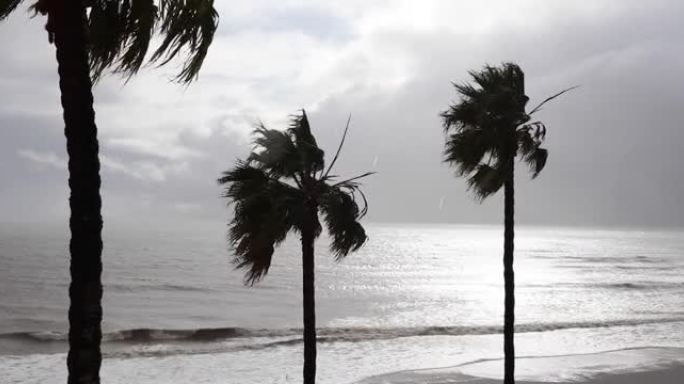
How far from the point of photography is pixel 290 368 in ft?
95.2

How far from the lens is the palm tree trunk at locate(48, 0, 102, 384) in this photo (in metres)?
6.77

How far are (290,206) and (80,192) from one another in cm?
616

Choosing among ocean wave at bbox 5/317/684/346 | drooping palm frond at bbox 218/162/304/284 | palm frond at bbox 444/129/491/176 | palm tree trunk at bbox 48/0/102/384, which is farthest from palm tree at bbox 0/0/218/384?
ocean wave at bbox 5/317/684/346

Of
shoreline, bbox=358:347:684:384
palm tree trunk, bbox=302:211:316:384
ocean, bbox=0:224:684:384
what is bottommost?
ocean, bbox=0:224:684:384

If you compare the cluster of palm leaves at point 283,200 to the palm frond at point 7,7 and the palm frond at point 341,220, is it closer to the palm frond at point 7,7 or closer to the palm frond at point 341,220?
the palm frond at point 341,220

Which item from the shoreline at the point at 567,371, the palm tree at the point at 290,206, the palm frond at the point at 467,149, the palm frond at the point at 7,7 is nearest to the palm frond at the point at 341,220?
the palm tree at the point at 290,206

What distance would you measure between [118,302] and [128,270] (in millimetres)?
38572

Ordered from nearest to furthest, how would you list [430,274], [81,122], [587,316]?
[81,122] → [587,316] → [430,274]

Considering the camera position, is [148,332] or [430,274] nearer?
[148,332]

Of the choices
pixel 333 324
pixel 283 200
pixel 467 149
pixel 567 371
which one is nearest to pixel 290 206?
pixel 283 200

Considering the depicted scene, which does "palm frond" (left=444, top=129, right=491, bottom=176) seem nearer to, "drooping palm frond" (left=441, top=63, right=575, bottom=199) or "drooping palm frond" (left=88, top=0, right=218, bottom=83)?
"drooping palm frond" (left=441, top=63, right=575, bottom=199)

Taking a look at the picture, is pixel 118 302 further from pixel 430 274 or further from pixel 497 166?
pixel 430 274

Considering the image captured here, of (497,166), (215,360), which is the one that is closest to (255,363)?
(215,360)

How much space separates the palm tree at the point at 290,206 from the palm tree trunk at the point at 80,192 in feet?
18.6
